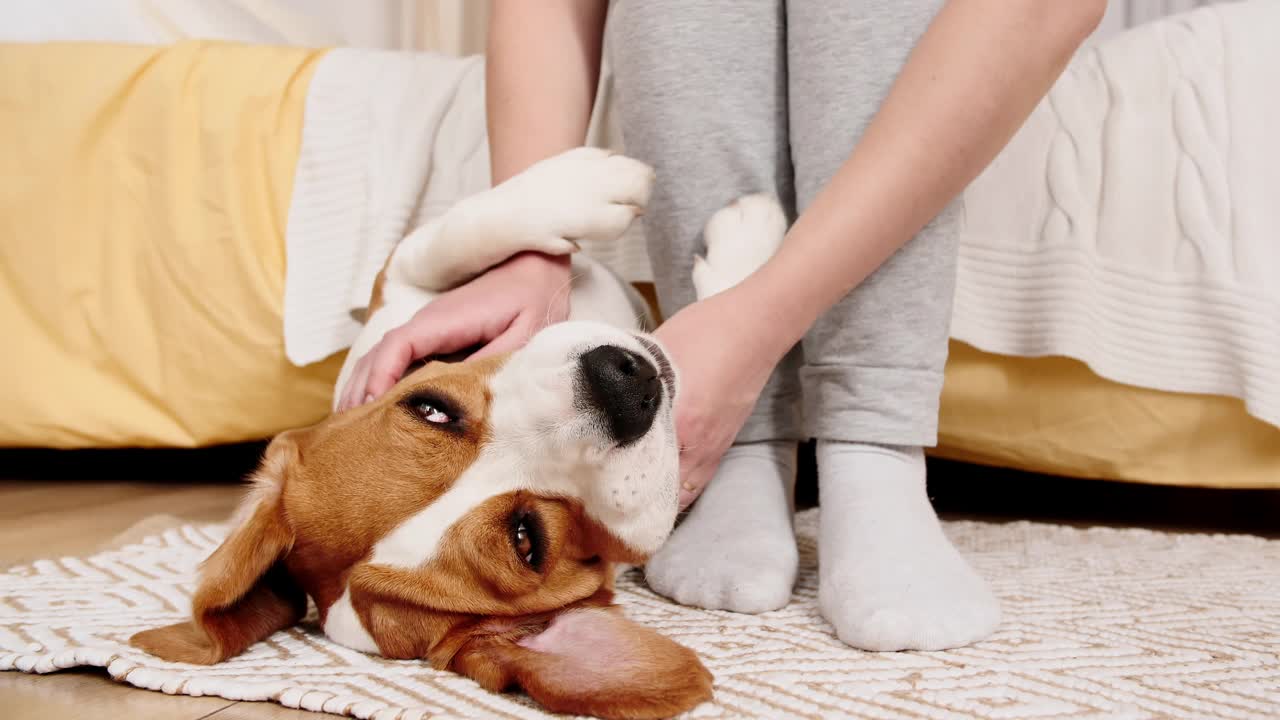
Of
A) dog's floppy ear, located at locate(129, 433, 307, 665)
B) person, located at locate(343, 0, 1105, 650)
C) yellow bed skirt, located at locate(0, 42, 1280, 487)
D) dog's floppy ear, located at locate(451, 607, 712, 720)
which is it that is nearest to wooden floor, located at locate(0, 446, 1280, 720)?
yellow bed skirt, located at locate(0, 42, 1280, 487)

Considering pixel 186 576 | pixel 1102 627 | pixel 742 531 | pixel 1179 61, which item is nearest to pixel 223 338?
pixel 186 576

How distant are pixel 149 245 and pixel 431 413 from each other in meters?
0.95

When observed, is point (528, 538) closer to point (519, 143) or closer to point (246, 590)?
point (246, 590)

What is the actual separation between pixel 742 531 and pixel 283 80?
41.5 inches

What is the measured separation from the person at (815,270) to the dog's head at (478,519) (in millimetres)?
121

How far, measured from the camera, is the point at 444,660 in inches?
31.8

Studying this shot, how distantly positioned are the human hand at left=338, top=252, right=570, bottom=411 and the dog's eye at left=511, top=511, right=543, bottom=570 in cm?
23

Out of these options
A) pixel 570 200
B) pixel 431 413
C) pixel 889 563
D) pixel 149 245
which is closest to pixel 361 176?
pixel 149 245

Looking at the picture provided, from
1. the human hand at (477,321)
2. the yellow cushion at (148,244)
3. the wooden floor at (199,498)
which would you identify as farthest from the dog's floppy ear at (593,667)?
the yellow cushion at (148,244)

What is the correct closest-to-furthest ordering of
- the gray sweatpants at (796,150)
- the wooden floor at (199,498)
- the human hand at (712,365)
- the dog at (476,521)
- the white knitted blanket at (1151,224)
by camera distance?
the dog at (476,521) → the human hand at (712,365) → the gray sweatpants at (796,150) → the white knitted blanket at (1151,224) → the wooden floor at (199,498)

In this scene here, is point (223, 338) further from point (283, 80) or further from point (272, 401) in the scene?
point (283, 80)

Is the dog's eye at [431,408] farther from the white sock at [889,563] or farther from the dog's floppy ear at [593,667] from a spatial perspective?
the white sock at [889,563]

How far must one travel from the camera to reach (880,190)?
3.15 ft

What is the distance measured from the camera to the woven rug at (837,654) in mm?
716
